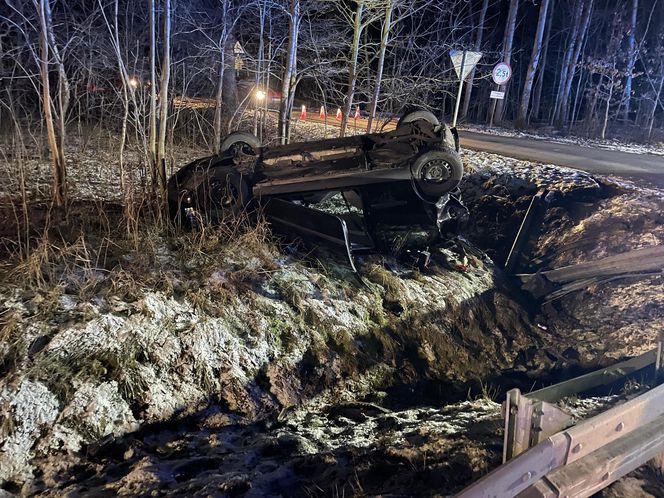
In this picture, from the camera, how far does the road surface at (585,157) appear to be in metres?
9.73

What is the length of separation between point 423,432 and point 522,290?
3944mm

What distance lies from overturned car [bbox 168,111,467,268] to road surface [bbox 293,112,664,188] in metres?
4.95

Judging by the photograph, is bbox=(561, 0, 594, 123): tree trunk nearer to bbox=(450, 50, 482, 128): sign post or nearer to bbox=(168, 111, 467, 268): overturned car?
bbox=(450, 50, 482, 128): sign post

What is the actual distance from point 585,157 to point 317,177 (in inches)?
334

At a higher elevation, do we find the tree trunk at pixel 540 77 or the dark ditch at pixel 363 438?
the tree trunk at pixel 540 77

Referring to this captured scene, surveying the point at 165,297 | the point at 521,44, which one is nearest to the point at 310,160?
the point at 165,297

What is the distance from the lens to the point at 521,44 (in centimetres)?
2922

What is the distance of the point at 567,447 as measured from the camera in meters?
2.32

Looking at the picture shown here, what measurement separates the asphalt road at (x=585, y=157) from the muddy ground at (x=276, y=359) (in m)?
2.87

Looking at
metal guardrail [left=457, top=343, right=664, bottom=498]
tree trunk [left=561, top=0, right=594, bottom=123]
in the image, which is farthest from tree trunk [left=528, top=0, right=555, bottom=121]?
metal guardrail [left=457, top=343, right=664, bottom=498]

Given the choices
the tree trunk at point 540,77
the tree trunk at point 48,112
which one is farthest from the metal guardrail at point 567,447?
the tree trunk at point 540,77

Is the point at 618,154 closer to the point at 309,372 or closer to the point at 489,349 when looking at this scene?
the point at 489,349

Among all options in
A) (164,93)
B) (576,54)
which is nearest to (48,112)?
(164,93)

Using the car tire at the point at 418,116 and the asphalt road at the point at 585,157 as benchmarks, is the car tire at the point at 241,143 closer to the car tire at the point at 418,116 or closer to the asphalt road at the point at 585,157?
the car tire at the point at 418,116
